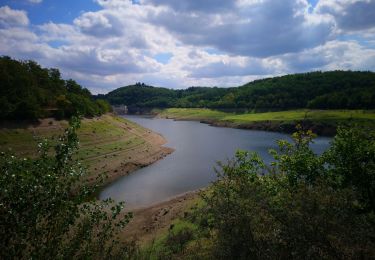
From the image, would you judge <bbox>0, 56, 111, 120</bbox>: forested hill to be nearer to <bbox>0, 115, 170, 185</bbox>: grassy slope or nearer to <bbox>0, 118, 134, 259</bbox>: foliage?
<bbox>0, 115, 170, 185</bbox>: grassy slope

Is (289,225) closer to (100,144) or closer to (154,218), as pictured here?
(154,218)

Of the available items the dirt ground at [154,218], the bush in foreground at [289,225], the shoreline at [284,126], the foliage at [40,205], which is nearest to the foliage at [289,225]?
the bush in foreground at [289,225]

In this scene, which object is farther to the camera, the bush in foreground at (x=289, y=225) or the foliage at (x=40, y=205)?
the bush in foreground at (x=289, y=225)

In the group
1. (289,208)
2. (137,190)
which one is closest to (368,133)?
(289,208)

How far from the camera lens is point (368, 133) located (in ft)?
76.9

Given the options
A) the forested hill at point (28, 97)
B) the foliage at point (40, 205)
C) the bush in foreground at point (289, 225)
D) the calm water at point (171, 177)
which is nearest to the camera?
the foliage at point (40, 205)

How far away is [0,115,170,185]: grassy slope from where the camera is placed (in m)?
55.8

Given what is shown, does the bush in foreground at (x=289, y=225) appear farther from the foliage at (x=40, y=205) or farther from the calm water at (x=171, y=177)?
the calm water at (x=171, y=177)

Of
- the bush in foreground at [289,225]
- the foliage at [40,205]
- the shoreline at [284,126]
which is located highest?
the foliage at [40,205]

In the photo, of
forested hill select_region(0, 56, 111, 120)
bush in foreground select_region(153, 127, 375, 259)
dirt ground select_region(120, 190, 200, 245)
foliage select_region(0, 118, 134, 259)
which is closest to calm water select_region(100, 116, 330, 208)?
dirt ground select_region(120, 190, 200, 245)

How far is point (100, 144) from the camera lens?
6925 cm

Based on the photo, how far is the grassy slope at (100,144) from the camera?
55844 mm

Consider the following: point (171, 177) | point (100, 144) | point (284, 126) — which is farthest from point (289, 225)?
point (284, 126)

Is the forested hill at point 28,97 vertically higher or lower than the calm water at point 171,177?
higher
